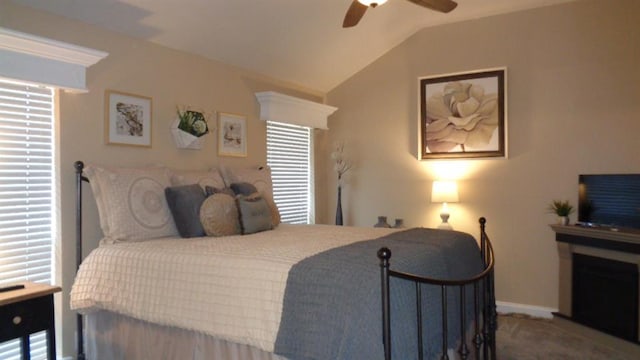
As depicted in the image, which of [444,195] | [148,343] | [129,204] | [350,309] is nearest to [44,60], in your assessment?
[129,204]

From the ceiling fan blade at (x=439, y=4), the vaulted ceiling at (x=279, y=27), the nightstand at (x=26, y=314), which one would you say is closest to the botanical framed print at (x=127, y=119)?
the vaulted ceiling at (x=279, y=27)

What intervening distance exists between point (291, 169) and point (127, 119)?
2.04m

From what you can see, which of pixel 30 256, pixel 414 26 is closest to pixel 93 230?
pixel 30 256

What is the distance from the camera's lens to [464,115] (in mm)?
4398

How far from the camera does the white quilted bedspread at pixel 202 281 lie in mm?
2008

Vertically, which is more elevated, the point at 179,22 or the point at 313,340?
the point at 179,22

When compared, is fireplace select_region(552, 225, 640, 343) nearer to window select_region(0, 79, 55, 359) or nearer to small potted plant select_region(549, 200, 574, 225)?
small potted plant select_region(549, 200, 574, 225)

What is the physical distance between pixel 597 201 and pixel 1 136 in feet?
14.3

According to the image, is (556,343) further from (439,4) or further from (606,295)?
(439,4)

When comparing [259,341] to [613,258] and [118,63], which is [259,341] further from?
[613,258]

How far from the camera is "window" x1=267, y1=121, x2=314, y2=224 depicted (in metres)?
4.61

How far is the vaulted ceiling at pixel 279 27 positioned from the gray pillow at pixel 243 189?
3.86ft

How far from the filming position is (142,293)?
2.35 m

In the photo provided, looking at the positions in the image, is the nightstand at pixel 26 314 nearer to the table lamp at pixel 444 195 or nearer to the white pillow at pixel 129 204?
the white pillow at pixel 129 204
